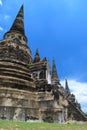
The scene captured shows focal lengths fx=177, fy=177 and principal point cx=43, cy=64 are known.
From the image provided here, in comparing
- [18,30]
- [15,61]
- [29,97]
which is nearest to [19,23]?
[18,30]

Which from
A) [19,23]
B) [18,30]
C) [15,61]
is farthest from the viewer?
[19,23]

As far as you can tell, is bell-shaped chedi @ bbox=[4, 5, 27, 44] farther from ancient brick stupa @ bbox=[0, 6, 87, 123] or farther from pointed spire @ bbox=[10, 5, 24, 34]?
ancient brick stupa @ bbox=[0, 6, 87, 123]

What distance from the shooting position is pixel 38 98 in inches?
771

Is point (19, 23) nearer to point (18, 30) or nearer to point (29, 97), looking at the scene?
point (18, 30)

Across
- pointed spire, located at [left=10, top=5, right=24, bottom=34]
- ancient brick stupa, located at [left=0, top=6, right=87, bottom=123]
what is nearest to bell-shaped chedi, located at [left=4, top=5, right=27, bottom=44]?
pointed spire, located at [left=10, top=5, right=24, bottom=34]

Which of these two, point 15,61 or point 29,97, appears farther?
point 15,61

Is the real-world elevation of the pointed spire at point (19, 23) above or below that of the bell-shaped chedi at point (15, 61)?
above

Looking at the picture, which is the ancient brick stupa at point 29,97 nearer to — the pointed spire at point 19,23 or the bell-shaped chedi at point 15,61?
the bell-shaped chedi at point 15,61

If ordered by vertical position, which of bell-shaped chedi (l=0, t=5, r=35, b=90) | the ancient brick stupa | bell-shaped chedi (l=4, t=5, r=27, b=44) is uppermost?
bell-shaped chedi (l=4, t=5, r=27, b=44)

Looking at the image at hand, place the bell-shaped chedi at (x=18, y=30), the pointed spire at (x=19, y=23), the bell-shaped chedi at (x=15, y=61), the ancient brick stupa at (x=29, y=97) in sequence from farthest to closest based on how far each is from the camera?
the pointed spire at (x=19, y=23)
the bell-shaped chedi at (x=18, y=30)
the bell-shaped chedi at (x=15, y=61)
the ancient brick stupa at (x=29, y=97)

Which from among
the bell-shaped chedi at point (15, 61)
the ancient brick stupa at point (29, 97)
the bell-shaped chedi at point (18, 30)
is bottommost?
the ancient brick stupa at point (29, 97)

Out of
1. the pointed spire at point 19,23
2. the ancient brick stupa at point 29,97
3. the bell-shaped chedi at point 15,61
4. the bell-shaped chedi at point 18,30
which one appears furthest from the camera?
the pointed spire at point 19,23

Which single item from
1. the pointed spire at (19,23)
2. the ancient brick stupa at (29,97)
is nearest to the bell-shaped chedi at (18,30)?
the pointed spire at (19,23)

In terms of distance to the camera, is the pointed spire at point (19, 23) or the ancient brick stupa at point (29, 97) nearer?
the ancient brick stupa at point (29, 97)
